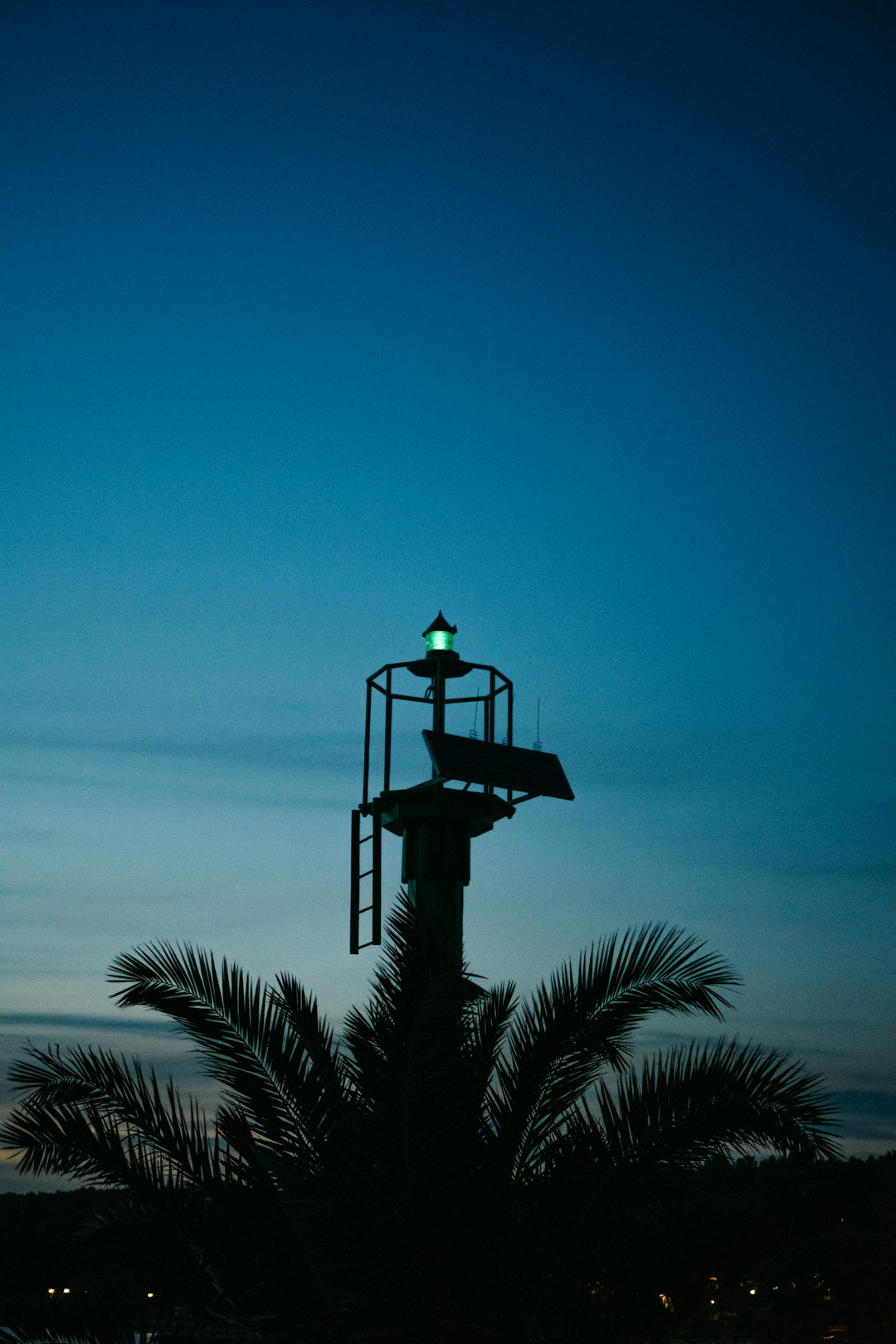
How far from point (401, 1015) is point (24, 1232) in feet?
142

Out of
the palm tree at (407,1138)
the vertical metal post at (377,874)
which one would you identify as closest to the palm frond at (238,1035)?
the palm tree at (407,1138)

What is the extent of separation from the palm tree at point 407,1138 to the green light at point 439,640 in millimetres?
5364

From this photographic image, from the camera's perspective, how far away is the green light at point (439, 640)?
14203 millimetres

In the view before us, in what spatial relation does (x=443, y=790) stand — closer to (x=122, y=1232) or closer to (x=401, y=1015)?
(x=401, y=1015)

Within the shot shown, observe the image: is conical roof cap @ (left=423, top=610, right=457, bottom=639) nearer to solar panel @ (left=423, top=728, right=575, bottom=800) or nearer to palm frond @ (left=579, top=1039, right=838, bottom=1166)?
solar panel @ (left=423, top=728, right=575, bottom=800)

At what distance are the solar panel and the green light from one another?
104cm

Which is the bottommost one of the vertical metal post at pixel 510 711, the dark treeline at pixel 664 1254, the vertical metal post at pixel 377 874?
the dark treeline at pixel 664 1254

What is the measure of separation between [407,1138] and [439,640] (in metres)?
6.95

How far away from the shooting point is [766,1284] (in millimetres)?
9859

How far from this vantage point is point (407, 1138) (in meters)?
8.10

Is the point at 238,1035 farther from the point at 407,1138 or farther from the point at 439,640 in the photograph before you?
the point at 439,640

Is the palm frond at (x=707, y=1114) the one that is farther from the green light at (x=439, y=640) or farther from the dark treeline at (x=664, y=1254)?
the green light at (x=439, y=640)

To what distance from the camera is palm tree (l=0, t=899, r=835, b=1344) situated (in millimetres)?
8133

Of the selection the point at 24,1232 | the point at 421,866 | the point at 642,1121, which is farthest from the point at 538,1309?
the point at 24,1232
